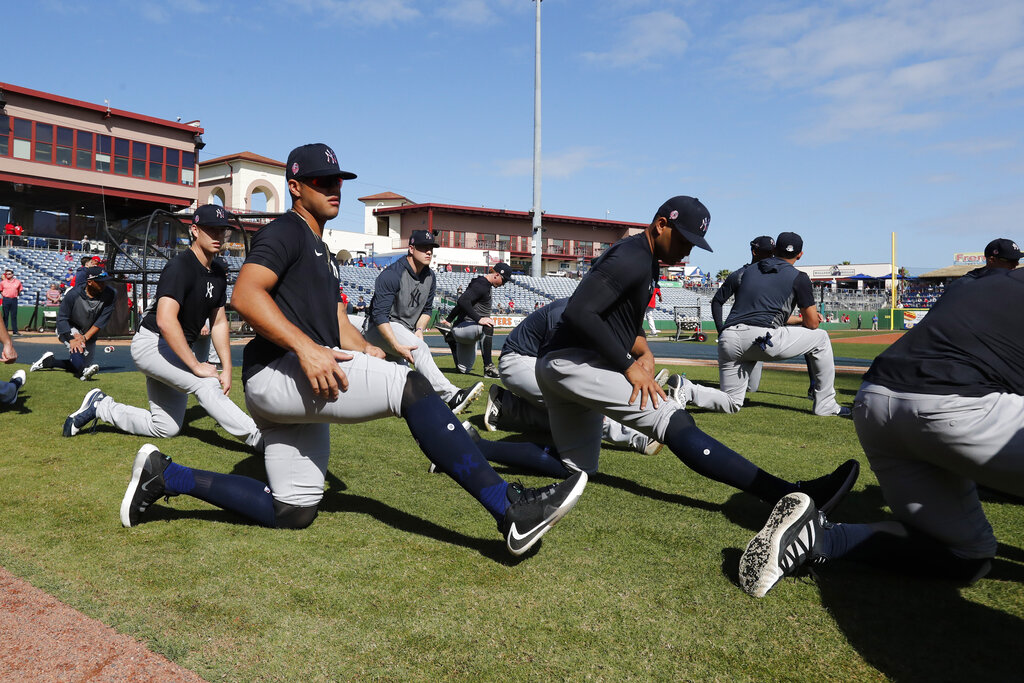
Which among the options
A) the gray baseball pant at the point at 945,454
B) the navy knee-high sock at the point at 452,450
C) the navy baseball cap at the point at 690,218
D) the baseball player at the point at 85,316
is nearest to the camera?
the gray baseball pant at the point at 945,454

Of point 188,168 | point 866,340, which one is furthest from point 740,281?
point 188,168

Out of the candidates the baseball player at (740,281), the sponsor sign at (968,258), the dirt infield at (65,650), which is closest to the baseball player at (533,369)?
the baseball player at (740,281)

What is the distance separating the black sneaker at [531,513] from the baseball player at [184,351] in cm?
293

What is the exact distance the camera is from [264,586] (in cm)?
283

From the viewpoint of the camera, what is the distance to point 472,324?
10.8m

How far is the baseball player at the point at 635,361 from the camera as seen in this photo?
3594 mm

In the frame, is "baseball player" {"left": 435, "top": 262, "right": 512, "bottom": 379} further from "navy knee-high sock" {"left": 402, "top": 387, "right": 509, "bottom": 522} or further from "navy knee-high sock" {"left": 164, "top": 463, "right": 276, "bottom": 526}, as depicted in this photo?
"navy knee-high sock" {"left": 402, "top": 387, "right": 509, "bottom": 522}

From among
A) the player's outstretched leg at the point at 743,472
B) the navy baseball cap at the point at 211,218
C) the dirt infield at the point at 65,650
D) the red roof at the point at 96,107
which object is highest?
the red roof at the point at 96,107

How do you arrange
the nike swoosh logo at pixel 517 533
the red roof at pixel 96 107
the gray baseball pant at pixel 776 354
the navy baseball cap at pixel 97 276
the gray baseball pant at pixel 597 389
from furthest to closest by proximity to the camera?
the red roof at pixel 96 107 → the navy baseball cap at pixel 97 276 → the gray baseball pant at pixel 776 354 → the gray baseball pant at pixel 597 389 → the nike swoosh logo at pixel 517 533

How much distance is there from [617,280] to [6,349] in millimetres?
5176

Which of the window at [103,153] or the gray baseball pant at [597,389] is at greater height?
the window at [103,153]

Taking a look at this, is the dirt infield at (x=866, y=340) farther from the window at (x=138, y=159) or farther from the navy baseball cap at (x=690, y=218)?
the window at (x=138, y=159)

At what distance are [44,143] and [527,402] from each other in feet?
137

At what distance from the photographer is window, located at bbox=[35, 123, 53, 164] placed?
122ft
